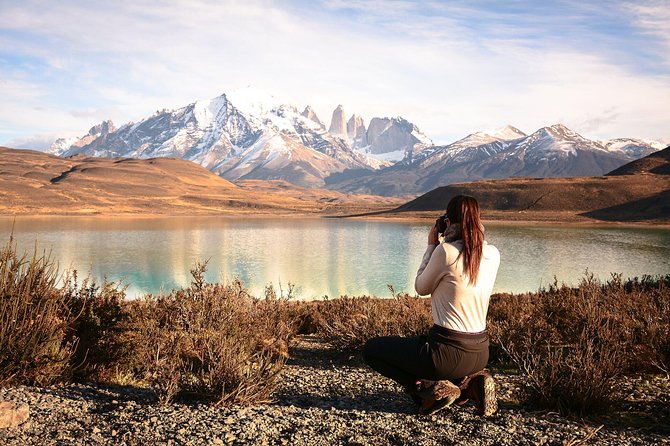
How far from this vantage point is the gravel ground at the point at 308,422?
4465mm

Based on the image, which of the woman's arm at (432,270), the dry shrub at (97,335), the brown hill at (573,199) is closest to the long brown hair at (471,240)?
the woman's arm at (432,270)

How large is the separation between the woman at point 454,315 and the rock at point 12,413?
3.24 metres

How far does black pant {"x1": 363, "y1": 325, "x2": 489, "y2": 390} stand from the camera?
15.5 ft

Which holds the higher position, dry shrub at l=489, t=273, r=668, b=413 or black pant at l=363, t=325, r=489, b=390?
black pant at l=363, t=325, r=489, b=390

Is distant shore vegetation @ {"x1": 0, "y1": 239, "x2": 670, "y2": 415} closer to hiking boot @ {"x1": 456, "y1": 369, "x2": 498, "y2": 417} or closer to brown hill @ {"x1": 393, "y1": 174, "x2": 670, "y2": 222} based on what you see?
hiking boot @ {"x1": 456, "y1": 369, "x2": 498, "y2": 417}

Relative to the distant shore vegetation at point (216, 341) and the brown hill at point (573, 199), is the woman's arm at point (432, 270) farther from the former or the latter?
the brown hill at point (573, 199)

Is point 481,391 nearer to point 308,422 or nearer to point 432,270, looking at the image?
point 432,270

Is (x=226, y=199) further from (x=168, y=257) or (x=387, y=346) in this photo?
(x=387, y=346)

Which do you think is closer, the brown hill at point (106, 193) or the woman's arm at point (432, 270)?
the woman's arm at point (432, 270)

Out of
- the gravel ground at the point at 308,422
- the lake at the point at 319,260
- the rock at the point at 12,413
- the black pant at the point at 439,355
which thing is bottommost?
the lake at the point at 319,260

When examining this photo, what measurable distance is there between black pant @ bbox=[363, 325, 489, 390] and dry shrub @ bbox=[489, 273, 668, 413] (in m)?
0.78

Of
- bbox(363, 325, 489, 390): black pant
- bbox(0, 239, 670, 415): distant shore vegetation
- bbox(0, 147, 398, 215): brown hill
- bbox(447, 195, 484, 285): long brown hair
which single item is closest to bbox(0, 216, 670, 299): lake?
bbox(0, 239, 670, 415): distant shore vegetation

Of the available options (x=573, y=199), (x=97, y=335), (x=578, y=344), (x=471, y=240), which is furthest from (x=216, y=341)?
(x=573, y=199)

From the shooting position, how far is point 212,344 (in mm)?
6609
